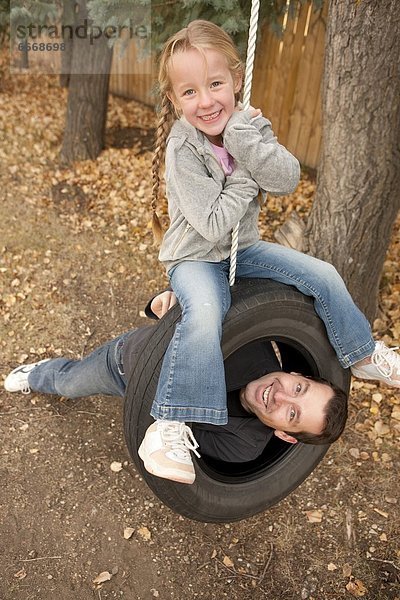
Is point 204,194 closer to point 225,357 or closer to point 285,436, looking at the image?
point 225,357

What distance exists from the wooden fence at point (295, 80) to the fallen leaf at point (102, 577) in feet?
14.9

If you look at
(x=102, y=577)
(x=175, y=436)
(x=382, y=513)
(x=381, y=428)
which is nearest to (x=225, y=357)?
(x=175, y=436)

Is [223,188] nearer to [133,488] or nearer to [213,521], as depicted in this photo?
[213,521]

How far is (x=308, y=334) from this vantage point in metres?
2.64

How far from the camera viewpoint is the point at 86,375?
3354 millimetres

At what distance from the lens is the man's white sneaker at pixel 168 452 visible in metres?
2.23

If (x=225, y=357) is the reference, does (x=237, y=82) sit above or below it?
A: above

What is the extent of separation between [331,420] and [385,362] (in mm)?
368

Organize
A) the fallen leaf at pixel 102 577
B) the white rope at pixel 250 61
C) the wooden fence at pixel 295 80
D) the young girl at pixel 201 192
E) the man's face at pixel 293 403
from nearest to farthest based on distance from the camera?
the white rope at pixel 250 61 < the young girl at pixel 201 192 < the man's face at pixel 293 403 < the fallen leaf at pixel 102 577 < the wooden fence at pixel 295 80

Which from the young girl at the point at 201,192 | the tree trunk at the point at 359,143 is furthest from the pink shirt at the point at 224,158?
the tree trunk at the point at 359,143

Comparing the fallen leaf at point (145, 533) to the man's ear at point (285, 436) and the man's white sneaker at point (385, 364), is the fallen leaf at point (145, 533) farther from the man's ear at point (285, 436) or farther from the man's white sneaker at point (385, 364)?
the man's white sneaker at point (385, 364)

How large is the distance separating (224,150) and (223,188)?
0.16m

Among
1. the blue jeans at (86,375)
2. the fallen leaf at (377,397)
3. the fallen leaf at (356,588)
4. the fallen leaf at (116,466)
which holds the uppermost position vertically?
the blue jeans at (86,375)

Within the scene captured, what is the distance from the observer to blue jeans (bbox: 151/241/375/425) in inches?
88.1
